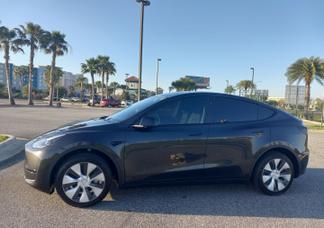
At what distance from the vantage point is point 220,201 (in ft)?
13.0

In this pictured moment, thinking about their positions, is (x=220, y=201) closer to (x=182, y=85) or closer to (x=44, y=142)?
(x=44, y=142)

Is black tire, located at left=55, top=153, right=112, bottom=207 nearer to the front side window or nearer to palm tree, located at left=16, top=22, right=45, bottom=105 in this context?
the front side window

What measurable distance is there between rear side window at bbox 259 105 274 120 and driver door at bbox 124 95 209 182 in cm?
103

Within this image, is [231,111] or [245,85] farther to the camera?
[245,85]

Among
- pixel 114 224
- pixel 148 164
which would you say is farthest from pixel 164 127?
pixel 114 224

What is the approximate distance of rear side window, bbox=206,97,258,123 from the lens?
13.6ft

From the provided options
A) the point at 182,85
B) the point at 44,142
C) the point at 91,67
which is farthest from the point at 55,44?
the point at 44,142

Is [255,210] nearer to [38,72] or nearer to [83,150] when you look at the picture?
[83,150]

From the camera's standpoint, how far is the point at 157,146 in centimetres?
377

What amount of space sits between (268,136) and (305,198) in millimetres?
1130

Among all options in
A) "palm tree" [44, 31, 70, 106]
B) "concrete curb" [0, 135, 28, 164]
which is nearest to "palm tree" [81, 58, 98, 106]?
"palm tree" [44, 31, 70, 106]

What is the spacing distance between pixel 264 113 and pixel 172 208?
2.16 meters

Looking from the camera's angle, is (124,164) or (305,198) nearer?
(124,164)

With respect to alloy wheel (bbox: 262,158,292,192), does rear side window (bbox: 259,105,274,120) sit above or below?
above
